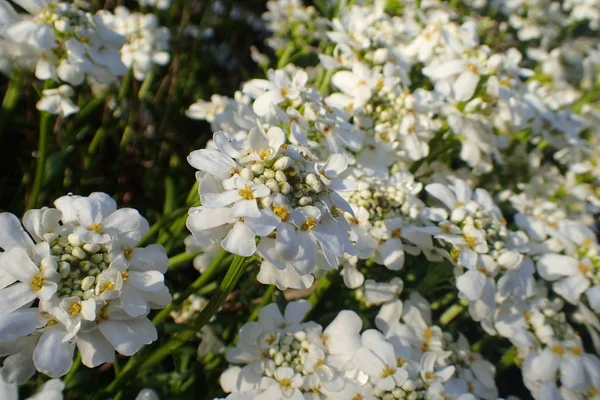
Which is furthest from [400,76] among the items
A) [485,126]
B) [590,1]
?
[590,1]

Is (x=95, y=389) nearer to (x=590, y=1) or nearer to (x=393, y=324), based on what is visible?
(x=393, y=324)

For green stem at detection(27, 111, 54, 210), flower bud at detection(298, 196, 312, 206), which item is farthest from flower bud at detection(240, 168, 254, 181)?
green stem at detection(27, 111, 54, 210)

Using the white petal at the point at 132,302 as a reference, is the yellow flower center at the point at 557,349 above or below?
below

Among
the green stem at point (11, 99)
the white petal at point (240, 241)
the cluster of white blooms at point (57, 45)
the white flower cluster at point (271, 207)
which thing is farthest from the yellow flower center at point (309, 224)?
the green stem at point (11, 99)

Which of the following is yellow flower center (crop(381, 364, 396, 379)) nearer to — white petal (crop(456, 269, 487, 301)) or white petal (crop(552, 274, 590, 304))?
white petal (crop(456, 269, 487, 301))

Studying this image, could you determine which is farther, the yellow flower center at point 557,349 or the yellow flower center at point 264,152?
the yellow flower center at point 557,349

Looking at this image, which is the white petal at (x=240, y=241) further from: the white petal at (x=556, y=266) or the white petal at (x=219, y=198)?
the white petal at (x=556, y=266)
